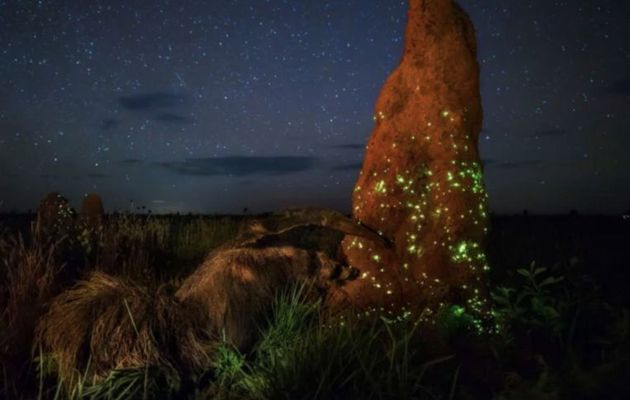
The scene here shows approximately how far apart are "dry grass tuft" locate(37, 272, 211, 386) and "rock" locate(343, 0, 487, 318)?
191 centimetres

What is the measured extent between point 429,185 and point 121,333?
364 centimetres

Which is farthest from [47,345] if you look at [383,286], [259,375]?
[383,286]

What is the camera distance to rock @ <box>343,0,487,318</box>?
24.6ft

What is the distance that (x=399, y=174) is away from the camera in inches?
303

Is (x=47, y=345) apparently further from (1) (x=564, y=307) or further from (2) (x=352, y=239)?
(1) (x=564, y=307)

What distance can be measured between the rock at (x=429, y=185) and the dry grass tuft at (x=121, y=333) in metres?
1.91

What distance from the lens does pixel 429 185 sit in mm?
7625

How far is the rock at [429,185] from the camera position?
7.50m

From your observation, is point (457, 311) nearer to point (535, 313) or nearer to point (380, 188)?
point (535, 313)

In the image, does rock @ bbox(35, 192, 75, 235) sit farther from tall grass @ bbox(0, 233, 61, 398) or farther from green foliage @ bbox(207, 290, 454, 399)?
green foliage @ bbox(207, 290, 454, 399)

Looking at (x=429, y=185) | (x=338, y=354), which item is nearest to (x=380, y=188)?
(x=429, y=185)

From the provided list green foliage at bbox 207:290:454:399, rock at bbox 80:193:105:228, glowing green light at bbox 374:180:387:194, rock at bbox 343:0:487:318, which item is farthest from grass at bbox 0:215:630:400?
rock at bbox 80:193:105:228

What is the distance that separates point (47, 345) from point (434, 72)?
506 centimetres

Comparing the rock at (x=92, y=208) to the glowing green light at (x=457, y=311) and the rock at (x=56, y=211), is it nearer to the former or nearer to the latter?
the rock at (x=56, y=211)
